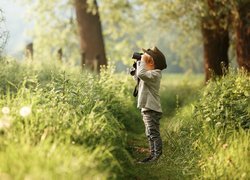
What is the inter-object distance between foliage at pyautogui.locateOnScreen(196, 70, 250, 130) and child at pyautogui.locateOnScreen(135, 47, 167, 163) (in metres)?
0.78

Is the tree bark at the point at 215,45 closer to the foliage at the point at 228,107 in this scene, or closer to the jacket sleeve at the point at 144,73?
the foliage at the point at 228,107

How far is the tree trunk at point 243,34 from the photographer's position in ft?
43.9

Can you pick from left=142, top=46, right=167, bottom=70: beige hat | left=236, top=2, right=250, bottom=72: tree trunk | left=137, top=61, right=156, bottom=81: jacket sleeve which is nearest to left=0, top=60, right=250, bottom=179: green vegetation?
left=137, top=61, right=156, bottom=81: jacket sleeve

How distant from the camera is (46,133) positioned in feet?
18.6

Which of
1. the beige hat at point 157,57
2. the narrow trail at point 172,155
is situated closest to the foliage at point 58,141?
the narrow trail at point 172,155

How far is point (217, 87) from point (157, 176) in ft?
9.24

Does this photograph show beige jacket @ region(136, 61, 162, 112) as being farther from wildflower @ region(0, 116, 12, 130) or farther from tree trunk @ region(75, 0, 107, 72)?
tree trunk @ region(75, 0, 107, 72)

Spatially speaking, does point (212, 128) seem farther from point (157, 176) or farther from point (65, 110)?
point (65, 110)

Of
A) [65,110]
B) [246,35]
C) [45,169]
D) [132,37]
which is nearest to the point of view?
[45,169]

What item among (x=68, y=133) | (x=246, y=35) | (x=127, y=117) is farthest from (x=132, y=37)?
(x=68, y=133)

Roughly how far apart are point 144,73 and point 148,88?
32cm

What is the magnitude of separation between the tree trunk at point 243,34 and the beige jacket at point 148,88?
5407 millimetres

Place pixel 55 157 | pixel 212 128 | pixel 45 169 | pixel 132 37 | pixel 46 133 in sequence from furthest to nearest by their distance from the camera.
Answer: pixel 132 37
pixel 212 128
pixel 46 133
pixel 55 157
pixel 45 169

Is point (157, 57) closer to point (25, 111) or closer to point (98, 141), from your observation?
point (98, 141)
